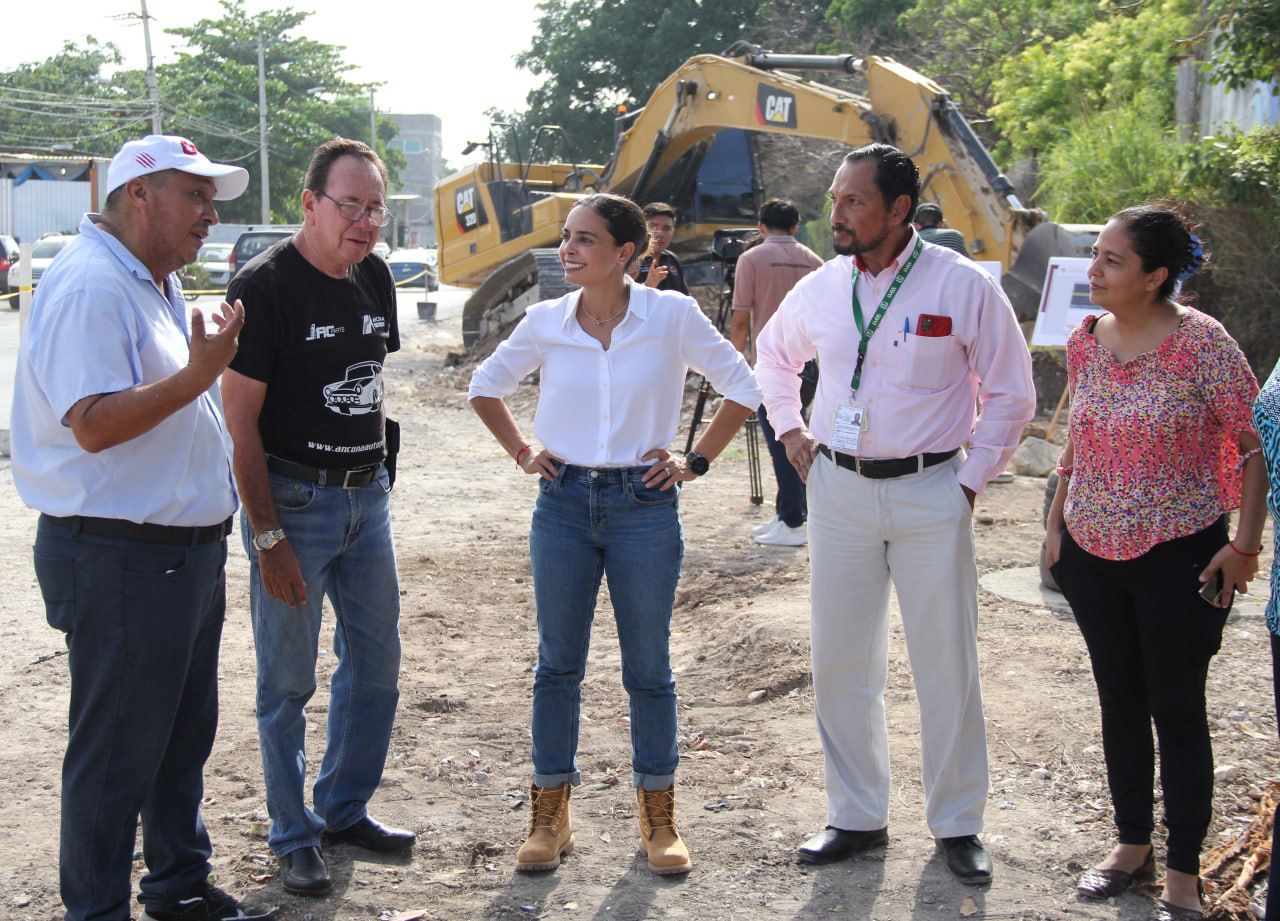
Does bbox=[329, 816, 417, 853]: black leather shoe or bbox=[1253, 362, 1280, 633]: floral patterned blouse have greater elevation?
bbox=[1253, 362, 1280, 633]: floral patterned blouse

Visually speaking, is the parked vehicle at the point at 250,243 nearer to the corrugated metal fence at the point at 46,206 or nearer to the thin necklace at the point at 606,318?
the thin necklace at the point at 606,318

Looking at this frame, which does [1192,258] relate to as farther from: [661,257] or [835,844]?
[661,257]

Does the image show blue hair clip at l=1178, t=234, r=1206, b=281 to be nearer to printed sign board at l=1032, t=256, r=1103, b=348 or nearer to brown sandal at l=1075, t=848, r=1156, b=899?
brown sandal at l=1075, t=848, r=1156, b=899

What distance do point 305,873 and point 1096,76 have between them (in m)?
17.8

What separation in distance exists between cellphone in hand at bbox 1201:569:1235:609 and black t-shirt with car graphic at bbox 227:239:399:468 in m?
2.45

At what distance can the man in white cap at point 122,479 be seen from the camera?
10.7 feet

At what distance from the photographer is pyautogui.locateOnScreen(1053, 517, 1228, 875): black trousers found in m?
3.72

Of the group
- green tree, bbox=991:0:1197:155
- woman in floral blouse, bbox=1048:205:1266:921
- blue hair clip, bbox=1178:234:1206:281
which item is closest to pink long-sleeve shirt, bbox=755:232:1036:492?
woman in floral blouse, bbox=1048:205:1266:921

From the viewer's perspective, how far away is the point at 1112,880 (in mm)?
3914

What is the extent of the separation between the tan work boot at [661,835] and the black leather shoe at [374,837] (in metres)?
0.76

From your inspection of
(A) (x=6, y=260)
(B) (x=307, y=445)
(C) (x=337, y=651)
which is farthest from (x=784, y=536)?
(A) (x=6, y=260)

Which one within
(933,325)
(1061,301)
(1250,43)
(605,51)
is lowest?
(1061,301)

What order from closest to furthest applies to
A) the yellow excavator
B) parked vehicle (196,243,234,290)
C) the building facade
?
1. the yellow excavator
2. parked vehicle (196,243,234,290)
3. the building facade

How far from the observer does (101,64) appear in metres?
60.1
